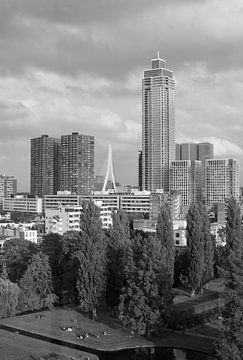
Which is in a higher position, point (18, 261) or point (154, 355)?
point (18, 261)

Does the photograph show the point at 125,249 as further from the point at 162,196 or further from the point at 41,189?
the point at 41,189

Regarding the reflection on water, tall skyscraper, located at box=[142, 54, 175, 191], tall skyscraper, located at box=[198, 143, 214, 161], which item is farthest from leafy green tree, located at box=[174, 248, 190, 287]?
tall skyscraper, located at box=[198, 143, 214, 161]

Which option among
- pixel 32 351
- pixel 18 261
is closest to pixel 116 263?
pixel 32 351

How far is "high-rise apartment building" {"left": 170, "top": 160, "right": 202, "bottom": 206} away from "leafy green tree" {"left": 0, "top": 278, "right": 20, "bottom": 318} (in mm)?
63800

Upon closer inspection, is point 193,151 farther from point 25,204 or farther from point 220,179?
point 25,204

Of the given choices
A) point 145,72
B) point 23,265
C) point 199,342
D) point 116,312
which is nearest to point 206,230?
point 116,312

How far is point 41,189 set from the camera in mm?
79375

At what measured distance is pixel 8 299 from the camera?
49.0 feet

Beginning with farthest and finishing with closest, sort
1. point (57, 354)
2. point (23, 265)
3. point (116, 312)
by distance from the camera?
point (23, 265) < point (116, 312) < point (57, 354)

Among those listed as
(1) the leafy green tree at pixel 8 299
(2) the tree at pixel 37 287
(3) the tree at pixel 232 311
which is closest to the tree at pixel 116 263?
(2) the tree at pixel 37 287

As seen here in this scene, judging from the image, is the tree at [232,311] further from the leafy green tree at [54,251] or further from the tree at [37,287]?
the leafy green tree at [54,251]

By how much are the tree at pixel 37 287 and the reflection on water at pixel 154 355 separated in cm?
453

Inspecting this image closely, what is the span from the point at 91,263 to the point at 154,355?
365 centimetres

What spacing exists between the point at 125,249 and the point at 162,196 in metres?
46.9
